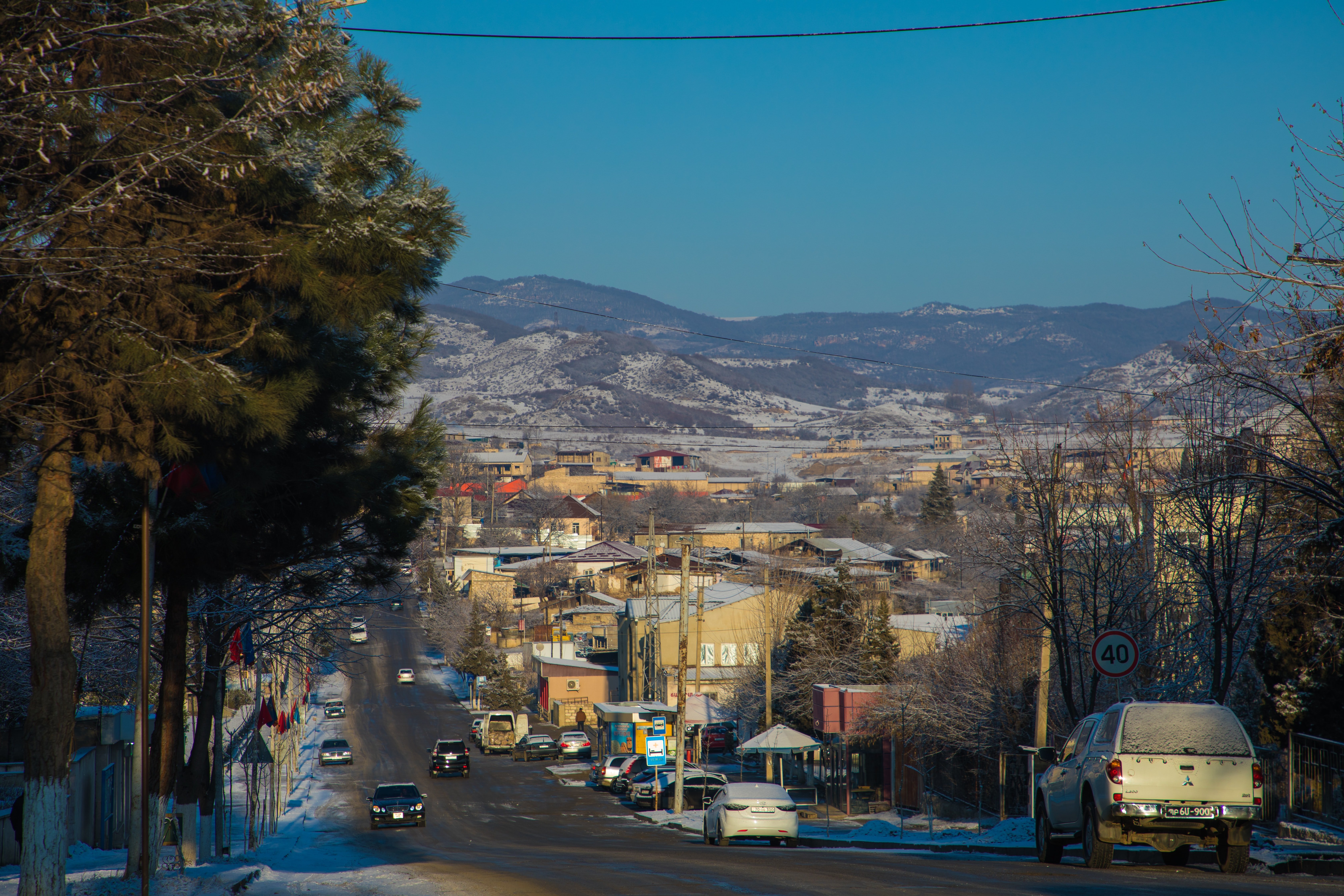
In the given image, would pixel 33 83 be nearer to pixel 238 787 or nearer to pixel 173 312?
pixel 173 312

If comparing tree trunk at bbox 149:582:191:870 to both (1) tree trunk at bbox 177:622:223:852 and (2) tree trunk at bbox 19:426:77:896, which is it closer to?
(1) tree trunk at bbox 177:622:223:852

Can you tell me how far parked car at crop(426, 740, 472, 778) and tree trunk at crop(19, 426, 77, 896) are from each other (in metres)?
40.9

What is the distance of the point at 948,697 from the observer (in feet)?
106

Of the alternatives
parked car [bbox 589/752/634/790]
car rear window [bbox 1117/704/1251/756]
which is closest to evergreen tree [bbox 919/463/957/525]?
parked car [bbox 589/752/634/790]

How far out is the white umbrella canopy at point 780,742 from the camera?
3688 centimetres

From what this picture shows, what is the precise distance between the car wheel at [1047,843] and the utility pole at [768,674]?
22984 millimetres

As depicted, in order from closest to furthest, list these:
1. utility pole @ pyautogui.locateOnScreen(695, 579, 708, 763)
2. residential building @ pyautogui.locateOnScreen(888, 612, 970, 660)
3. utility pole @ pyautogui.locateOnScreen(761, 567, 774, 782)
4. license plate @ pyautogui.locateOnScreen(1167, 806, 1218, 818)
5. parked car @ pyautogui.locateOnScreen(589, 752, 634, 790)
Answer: license plate @ pyautogui.locateOnScreen(1167, 806, 1218, 818) → utility pole @ pyautogui.locateOnScreen(761, 567, 774, 782) → utility pole @ pyautogui.locateOnScreen(695, 579, 708, 763) → residential building @ pyautogui.locateOnScreen(888, 612, 970, 660) → parked car @ pyautogui.locateOnScreen(589, 752, 634, 790)

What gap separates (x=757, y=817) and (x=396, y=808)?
52.9 feet

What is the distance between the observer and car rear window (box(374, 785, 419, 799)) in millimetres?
35594

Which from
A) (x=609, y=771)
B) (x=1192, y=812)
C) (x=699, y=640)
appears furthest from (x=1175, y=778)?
(x=609, y=771)

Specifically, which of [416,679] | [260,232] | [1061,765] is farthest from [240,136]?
[416,679]

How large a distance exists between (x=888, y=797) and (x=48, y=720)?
108 ft

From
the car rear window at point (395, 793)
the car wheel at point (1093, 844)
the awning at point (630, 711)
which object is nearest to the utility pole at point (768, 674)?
the awning at point (630, 711)

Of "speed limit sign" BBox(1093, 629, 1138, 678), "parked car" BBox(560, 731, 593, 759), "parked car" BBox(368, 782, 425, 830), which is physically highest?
"speed limit sign" BBox(1093, 629, 1138, 678)
